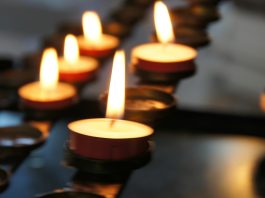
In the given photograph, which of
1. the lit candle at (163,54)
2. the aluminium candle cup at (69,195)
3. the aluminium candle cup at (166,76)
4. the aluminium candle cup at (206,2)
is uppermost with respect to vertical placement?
the aluminium candle cup at (206,2)

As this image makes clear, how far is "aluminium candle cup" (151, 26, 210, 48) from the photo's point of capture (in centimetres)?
87

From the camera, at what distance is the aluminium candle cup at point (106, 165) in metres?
0.53

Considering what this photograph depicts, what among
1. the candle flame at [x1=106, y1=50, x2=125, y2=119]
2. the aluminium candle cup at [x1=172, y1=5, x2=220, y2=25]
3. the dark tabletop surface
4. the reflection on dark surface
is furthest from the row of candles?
the reflection on dark surface

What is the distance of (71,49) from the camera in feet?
3.03

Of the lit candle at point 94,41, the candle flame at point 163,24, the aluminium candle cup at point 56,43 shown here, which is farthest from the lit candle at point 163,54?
the aluminium candle cup at point 56,43

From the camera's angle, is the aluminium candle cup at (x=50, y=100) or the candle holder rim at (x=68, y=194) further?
the aluminium candle cup at (x=50, y=100)

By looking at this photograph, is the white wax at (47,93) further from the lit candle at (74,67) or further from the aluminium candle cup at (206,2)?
the aluminium candle cup at (206,2)

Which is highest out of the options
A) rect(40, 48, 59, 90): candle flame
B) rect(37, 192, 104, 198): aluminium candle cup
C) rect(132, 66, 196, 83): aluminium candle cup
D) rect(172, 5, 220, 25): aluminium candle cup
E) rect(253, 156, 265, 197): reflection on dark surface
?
rect(172, 5, 220, 25): aluminium candle cup

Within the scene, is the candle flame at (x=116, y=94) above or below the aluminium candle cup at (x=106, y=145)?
above

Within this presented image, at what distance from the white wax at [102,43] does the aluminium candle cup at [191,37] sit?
0.11 m

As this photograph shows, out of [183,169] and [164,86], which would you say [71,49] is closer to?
[164,86]

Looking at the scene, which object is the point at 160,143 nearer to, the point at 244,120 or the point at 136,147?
the point at 244,120

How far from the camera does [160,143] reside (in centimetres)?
191

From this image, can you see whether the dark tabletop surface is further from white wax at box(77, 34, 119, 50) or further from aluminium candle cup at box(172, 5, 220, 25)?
aluminium candle cup at box(172, 5, 220, 25)
